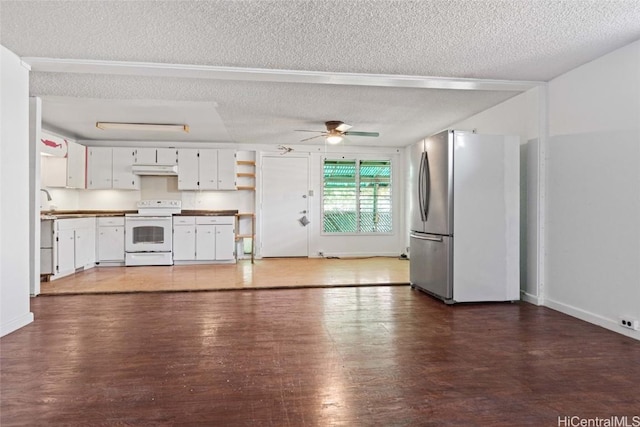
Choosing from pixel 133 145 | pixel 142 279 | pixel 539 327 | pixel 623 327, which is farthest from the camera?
pixel 133 145

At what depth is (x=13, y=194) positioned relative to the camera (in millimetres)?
2875

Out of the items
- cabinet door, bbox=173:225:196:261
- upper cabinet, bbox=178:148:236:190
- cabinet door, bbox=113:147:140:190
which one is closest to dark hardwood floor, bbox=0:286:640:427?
cabinet door, bbox=173:225:196:261

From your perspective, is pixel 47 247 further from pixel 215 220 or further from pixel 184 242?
pixel 215 220

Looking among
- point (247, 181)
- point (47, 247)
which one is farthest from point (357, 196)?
point (47, 247)

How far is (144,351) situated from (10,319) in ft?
4.31

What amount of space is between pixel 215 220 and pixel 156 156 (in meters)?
1.61

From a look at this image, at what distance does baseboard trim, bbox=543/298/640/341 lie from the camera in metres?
2.75

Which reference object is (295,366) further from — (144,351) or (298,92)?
(298,92)

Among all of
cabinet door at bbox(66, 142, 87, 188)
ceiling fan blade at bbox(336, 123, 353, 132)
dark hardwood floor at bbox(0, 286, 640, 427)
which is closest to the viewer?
dark hardwood floor at bbox(0, 286, 640, 427)

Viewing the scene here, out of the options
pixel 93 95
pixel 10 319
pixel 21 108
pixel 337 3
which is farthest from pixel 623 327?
pixel 93 95

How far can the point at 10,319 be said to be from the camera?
9.21 feet

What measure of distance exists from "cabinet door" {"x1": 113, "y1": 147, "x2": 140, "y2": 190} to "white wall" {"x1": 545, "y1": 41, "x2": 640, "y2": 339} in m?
6.45

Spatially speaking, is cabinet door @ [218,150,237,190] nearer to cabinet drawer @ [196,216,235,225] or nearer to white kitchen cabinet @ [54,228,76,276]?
cabinet drawer @ [196,216,235,225]

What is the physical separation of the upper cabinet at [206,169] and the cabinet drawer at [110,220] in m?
1.13
